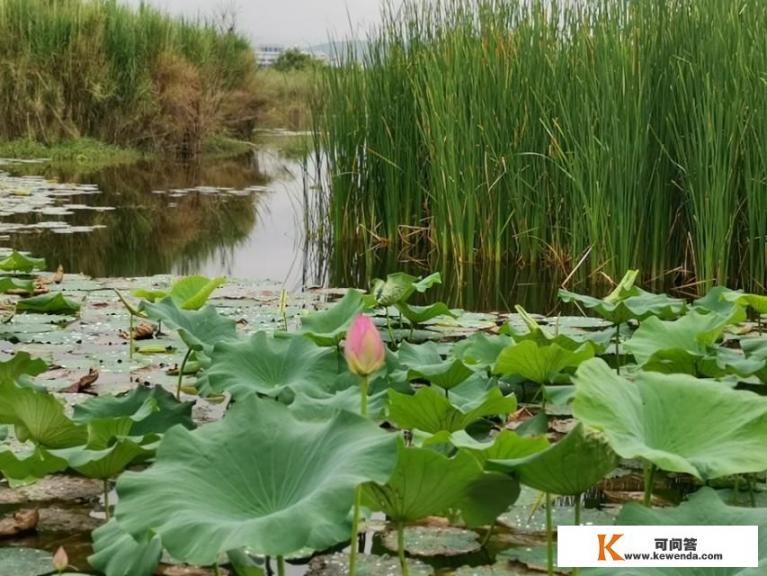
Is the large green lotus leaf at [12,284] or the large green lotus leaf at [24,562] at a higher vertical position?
the large green lotus leaf at [12,284]

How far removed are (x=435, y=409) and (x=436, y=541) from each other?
21cm

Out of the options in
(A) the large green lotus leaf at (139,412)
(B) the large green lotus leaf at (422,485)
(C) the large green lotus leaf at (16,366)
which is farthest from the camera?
(C) the large green lotus leaf at (16,366)

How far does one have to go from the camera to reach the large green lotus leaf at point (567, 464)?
1.16 m

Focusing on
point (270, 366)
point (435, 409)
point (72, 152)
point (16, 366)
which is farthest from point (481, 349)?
point (72, 152)

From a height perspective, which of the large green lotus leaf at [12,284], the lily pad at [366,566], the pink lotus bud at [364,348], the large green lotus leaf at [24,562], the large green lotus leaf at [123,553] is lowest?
the lily pad at [366,566]

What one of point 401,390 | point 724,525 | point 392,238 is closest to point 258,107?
point 392,238

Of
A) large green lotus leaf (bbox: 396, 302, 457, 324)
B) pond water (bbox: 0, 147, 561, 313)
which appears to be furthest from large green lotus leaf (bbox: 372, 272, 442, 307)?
pond water (bbox: 0, 147, 561, 313)

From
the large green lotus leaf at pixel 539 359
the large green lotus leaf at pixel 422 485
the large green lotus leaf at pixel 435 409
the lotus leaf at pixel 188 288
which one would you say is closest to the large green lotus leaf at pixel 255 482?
the large green lotus leaf at pixel 422 485

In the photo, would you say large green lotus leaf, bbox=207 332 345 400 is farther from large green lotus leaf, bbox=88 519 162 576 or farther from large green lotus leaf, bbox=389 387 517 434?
large green lotus leaf, bbox=88 519 162 576

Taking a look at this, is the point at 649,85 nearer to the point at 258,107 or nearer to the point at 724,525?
the point at 724,525

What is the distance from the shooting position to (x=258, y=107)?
1559 centimetres

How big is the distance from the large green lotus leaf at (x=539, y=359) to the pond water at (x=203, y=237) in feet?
6.83

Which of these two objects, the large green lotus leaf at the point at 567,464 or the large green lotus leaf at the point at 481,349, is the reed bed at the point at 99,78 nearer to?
the large green lotus leaf at the point at 481,349

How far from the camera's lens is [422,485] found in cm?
116
